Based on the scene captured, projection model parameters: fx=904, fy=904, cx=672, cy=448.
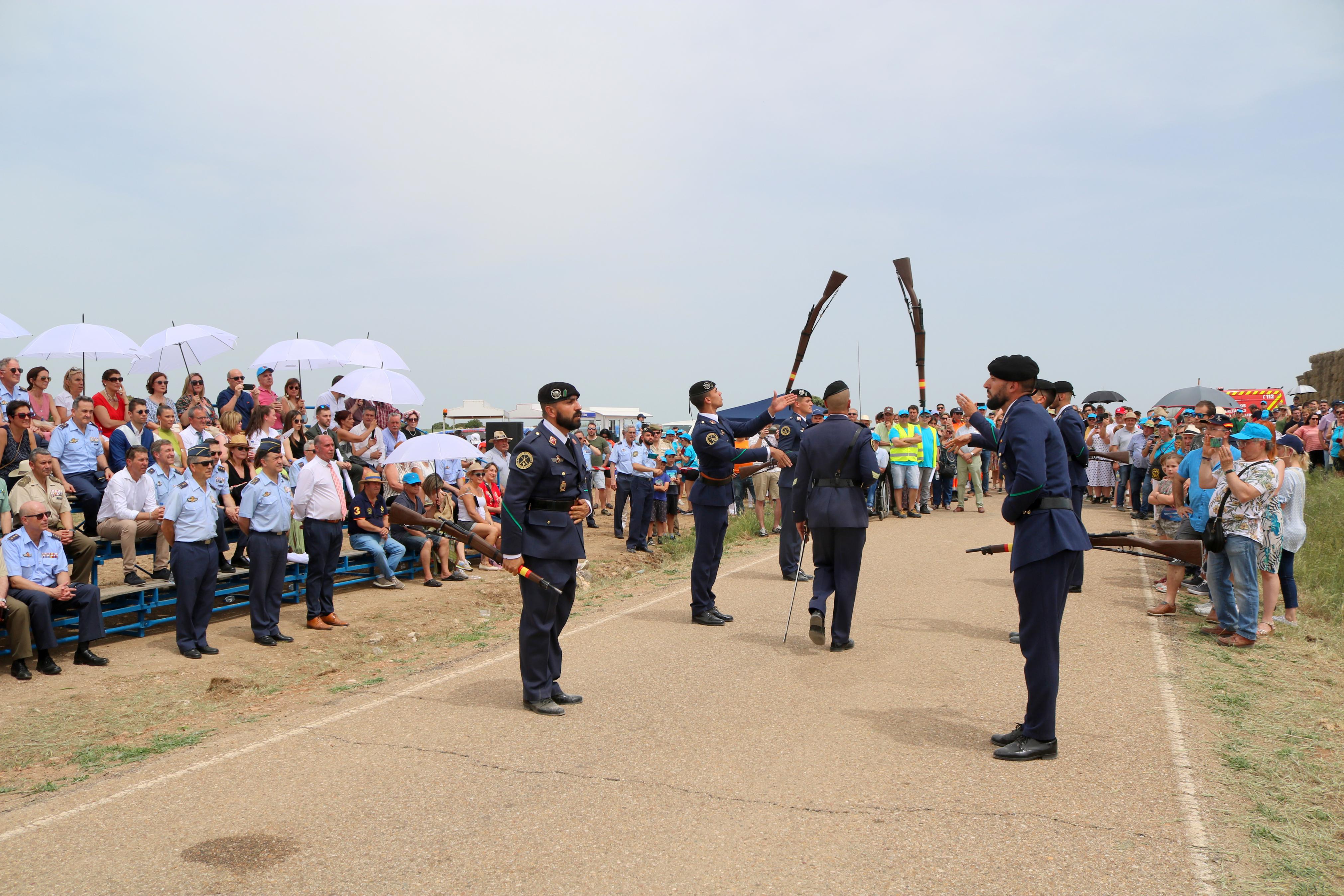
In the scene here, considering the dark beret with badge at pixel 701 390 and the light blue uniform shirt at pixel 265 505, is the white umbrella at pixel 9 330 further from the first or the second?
the dark beret with badge at pixel 701 390

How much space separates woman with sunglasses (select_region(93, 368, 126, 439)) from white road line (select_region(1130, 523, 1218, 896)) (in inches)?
447

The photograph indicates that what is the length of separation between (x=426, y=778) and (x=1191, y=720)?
476 centimetres

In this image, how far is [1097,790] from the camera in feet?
15.4

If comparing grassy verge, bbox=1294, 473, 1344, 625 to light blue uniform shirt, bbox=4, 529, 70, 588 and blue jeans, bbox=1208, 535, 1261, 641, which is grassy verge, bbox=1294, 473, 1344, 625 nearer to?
blue jeans, bbox=1208, 535, 1261, 641

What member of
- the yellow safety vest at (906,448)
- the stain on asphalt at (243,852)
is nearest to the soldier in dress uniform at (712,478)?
the stain on asphalt at (243,852)

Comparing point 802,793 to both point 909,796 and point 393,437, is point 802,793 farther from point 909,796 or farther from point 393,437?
point 393,437

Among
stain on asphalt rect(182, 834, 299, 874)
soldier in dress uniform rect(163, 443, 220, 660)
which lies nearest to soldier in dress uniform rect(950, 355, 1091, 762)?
stain on asphalt rect(182, 834, 299, 874)

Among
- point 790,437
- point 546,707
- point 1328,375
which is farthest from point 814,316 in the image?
point 1328,375

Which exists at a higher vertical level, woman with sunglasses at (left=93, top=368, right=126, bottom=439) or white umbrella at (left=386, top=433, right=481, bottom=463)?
woman with sunglasses at (left=93, top=368, right=126, bottom=439)

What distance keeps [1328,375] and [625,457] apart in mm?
27743

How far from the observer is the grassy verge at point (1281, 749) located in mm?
3902

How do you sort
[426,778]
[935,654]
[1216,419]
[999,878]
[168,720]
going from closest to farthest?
[999,878], [426,778], [168,720], [935,654], [1216,419]

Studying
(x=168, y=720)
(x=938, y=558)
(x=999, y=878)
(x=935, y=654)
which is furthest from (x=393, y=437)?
(x=999, y=878)

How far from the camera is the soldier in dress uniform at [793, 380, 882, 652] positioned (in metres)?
7.82
